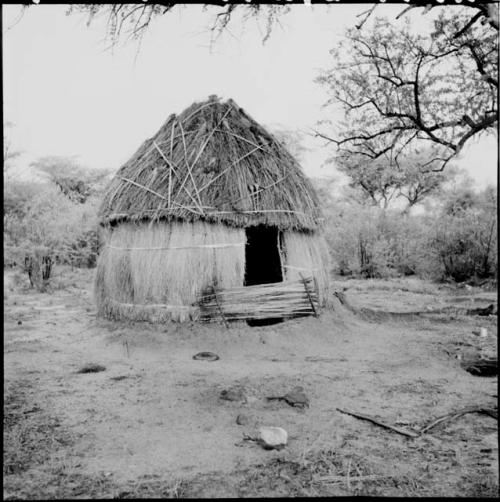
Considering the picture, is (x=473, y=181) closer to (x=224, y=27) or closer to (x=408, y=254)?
(x=408, y=254)

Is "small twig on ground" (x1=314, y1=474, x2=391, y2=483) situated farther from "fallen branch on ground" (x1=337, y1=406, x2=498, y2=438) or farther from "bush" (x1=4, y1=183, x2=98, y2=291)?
"bush" (x1=4, y1=183, x2=98, y2=291)

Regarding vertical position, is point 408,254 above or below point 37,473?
above

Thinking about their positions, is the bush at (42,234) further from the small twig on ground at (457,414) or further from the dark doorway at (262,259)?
the small twig on ground at (457,414)

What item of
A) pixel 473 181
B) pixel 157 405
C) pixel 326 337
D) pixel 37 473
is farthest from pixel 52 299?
pixel 473 181

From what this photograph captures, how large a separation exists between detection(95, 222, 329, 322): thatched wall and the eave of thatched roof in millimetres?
255

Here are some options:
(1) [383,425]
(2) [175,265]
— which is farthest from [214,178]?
(1) [383,425]

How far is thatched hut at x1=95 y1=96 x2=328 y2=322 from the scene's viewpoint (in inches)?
312

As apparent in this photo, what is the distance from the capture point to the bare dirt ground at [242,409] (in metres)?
3.34

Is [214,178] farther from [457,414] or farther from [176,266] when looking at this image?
[457,414]

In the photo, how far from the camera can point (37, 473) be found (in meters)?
3.41

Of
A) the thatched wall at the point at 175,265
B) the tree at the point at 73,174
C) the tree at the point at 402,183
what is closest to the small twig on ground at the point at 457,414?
the thatched wall at the point at 175,265

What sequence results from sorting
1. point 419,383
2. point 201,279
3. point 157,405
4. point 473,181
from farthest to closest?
1. point 473,181
2. point 201,279
3. point 419,383
4. point 157,405

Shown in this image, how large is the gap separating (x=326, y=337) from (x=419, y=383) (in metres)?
2.44

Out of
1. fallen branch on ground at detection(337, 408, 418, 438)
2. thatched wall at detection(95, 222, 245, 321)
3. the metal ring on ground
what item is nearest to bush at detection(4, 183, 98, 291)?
thatched wall at detection(95, 222, 245, 321)
